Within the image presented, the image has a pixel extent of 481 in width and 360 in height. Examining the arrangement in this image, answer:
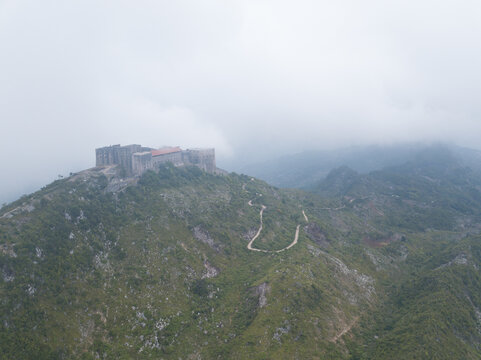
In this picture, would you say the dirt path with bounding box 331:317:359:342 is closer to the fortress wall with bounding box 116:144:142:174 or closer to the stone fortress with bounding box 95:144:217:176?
the stone fortress with bounding box 95:144:217:176

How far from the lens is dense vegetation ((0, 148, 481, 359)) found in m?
64.5

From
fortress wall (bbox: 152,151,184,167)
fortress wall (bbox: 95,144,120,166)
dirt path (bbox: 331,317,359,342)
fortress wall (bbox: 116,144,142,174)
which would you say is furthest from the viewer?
fortress wall (bbox: 152,151,184,167)

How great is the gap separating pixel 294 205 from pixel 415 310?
294 ft

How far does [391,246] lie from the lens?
141 metres

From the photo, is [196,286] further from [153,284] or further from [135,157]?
[135,157]

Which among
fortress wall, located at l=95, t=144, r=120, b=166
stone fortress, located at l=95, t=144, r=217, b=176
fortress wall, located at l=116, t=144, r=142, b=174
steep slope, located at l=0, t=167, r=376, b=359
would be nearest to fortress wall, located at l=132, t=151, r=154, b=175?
stone fortress, located at l=95, t=144, r=217, b=176

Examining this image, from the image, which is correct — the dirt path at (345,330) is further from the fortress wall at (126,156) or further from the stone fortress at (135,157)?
the fortress wall at (126,156)

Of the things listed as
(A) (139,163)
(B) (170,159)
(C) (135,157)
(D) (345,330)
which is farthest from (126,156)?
(D) (345,330)

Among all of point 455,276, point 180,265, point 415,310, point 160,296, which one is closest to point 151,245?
point 180,265

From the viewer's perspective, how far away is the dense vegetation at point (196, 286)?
64.5 metres

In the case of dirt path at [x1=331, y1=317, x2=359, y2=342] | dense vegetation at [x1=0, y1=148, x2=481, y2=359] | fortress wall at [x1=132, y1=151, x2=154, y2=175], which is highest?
fortress wall at [x1=132, y1=151, x2=154, y2=175]

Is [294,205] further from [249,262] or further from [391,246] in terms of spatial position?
Answer: [249,262]

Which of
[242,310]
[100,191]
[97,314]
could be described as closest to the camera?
[97,314]

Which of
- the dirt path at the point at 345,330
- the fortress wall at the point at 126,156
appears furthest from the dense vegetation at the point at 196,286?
the fortress wall at the point at 126,156
